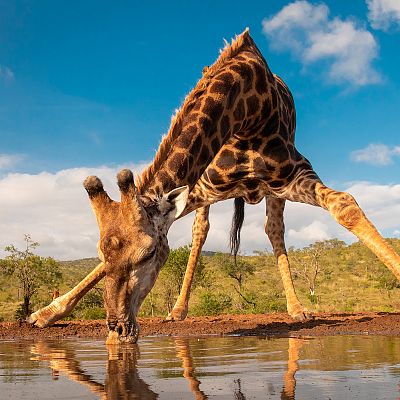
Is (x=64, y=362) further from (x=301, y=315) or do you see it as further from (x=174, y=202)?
(x=301, y=315)

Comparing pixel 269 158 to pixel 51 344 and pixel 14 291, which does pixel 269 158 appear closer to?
pixel 51 344

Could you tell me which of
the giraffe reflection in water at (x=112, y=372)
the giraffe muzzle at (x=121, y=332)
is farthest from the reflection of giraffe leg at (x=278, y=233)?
the giraffe muzzle at (x=121, y=332)

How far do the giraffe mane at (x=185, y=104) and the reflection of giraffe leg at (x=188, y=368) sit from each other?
172 cm

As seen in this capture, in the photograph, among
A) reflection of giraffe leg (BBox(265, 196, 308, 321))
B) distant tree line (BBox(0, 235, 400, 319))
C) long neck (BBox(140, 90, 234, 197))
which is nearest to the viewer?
long neck (BBox(140, 90, 234, 197))

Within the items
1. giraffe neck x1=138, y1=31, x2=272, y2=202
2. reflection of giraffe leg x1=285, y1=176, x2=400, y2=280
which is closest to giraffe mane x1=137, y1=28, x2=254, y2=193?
giraffe neck x1=138, y1=31, x2=272, y2=202

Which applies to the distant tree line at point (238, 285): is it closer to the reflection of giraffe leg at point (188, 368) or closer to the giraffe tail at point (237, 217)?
the giraffe tail at point (237, 217)

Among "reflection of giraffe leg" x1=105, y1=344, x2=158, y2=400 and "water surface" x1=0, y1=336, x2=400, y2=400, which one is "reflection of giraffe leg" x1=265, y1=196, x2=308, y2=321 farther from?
"reflection of giraffe leg" x1=105, y1=344, x2=158, y2=400

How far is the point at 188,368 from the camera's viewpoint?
4.19m

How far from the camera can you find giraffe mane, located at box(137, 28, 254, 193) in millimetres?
6080

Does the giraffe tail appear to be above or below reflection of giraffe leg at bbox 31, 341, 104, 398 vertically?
above

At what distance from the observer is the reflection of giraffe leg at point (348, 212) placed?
6676 millimetres

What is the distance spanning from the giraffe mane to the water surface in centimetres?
183

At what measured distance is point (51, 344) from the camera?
7.04 metres

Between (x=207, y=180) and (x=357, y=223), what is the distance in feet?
8.87
